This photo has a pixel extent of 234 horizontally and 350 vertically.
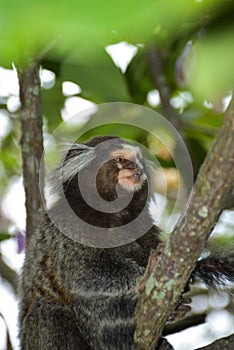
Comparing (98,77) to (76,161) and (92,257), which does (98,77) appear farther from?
(92,257)

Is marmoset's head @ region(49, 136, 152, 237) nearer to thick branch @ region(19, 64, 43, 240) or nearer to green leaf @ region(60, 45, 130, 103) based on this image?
thick branch @ region(19, 64, 43, 240)

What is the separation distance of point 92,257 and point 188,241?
70.0 inches

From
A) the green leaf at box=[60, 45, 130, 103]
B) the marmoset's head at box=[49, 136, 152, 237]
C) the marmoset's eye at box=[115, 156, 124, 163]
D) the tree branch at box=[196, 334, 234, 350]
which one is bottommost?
the tree branch at box=[196, 334, 234, 350]

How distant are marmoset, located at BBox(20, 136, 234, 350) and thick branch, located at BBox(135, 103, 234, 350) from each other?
2.68 feet

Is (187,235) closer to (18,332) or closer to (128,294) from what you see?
(128,294)

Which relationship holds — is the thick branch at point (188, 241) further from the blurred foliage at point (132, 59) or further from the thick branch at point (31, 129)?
the thick branch at point (31, 129)

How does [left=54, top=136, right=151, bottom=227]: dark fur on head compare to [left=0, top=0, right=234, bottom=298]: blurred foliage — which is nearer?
[left=0, top=0, right=234, bottom=298]: blurred foliage

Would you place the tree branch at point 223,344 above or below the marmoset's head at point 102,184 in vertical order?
below

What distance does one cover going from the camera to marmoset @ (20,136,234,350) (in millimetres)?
3426

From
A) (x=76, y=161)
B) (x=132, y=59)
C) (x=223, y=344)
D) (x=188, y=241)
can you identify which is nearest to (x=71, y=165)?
(x=76, y=161)

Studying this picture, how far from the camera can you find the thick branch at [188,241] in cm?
152

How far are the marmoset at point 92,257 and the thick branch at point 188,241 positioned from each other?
82 cm

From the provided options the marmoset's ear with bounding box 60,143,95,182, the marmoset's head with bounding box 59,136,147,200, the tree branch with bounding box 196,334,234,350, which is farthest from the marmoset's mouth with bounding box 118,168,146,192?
the tree branch with bounding box 196,334,234,350

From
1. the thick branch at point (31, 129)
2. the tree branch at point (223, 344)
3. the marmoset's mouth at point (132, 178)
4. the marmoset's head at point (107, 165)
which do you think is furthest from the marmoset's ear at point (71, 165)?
the tree branch at point (223, 344)
